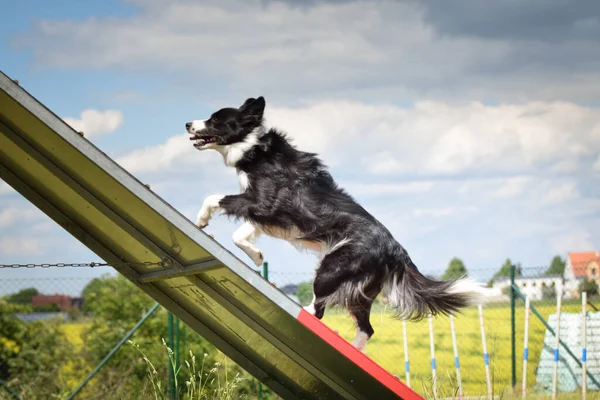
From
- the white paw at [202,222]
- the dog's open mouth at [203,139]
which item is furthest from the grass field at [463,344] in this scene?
the white paw at [202,222]

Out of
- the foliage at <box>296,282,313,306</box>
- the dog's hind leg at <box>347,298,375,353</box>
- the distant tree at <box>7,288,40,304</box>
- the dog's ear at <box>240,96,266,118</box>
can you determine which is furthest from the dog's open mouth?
the distant tree at <box>7,288,40,304</box>

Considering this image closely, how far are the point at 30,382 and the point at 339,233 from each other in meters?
6.51

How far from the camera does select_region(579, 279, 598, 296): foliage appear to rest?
42.5 ft

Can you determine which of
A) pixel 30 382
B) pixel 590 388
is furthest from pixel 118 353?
pixel 590 388

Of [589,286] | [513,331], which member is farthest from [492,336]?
[589,286]

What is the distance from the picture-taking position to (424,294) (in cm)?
490

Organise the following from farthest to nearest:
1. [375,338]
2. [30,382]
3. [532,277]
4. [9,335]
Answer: [375,338], [532,277], [9,335], [30,382]

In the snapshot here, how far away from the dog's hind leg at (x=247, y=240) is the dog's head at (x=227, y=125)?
656mm

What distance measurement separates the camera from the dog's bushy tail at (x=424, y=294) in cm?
485

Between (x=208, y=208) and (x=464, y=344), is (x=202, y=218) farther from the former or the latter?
(x=464, y=344)

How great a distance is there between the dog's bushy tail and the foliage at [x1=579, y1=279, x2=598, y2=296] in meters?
8.87

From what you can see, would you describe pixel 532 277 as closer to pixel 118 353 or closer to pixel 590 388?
pixel 590 388

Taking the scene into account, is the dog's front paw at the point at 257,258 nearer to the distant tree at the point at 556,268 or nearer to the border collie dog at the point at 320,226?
the border collie dog at the point at 320,226

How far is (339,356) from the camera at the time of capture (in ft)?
14.2
